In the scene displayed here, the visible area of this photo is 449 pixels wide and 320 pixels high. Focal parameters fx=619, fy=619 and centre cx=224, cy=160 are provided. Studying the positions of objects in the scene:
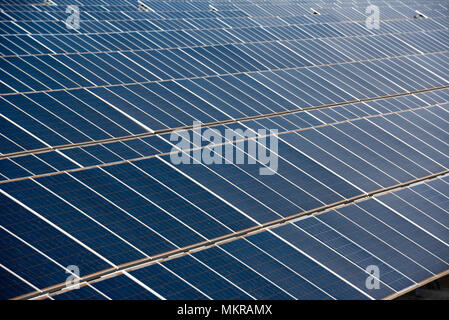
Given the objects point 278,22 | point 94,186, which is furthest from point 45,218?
point 278,22

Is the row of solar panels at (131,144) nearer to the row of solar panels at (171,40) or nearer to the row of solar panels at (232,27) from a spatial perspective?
the row of solar panels at (171,40)

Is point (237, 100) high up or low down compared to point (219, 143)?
up

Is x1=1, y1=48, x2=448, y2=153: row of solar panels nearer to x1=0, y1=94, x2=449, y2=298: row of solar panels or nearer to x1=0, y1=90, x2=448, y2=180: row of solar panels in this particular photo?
x1=0, y1=90, x2=448, y2=180: row of solar panels

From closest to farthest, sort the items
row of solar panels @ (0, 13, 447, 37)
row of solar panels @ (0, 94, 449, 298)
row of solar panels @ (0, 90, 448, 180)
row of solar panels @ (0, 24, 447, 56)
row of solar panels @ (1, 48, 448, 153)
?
row of solar panels @ (0, 94, 449, 298) < row of solar panels @ (0, 90, 448, 180) < row of solar panels @ (1, 48, 448, 153) < row of solar panels @ (0, 24, 447, 56) < row of solar panels @ (0, 13, 447, 37)

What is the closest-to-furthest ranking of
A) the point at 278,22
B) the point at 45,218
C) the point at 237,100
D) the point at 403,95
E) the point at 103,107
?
the point at 45,218 < the point at 103,107 < the point at 237,100 < the point at 403,95 < the point at 278,22

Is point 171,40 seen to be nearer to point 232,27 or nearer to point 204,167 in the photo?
point 232,27

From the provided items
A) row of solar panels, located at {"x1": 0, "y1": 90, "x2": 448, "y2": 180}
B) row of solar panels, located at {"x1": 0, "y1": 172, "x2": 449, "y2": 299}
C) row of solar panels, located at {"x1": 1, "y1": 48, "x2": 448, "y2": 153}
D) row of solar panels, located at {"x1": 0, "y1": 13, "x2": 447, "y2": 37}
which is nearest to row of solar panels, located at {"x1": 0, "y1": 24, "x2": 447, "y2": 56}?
row of solar panels, located at {"x1": 0, "y1": 13, "x2": 447, "y2": 37}

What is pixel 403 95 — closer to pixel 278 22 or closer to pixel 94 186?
pixel 278 22
